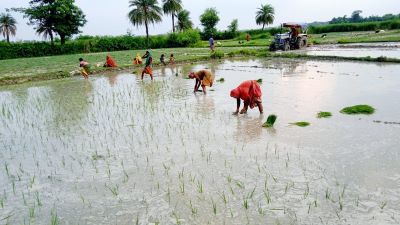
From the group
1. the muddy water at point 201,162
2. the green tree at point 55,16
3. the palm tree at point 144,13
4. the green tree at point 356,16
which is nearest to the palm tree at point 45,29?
the green tree at point 55,16

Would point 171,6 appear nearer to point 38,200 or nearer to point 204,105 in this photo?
point 204,105

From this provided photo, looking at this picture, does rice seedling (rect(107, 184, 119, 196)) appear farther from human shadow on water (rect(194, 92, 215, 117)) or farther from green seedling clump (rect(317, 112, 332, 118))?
green seedling clump (rect(317, 112, 332, 118))

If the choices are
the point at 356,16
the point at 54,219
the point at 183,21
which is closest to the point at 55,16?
the point at 183,21

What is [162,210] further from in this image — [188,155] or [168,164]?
[188,155]

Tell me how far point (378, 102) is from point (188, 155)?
5236 mm

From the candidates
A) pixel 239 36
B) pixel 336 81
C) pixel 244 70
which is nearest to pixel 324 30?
pixel 239 36

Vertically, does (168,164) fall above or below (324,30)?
below

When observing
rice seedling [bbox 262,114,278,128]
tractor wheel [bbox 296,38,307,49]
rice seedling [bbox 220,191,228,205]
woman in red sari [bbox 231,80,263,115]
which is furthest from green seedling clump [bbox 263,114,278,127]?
tractor wheel [bbox 296,38,307,49]

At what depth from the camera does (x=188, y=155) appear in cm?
542

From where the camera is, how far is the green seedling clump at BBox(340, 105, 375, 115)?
7.34 meters

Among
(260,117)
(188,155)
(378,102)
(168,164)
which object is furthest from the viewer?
(378,102)

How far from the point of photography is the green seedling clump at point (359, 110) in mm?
7336

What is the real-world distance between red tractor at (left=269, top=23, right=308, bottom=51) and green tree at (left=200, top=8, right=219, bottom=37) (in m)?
22.3

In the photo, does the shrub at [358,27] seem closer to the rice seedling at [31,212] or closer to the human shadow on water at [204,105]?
the human shadow on water at [204,105]
